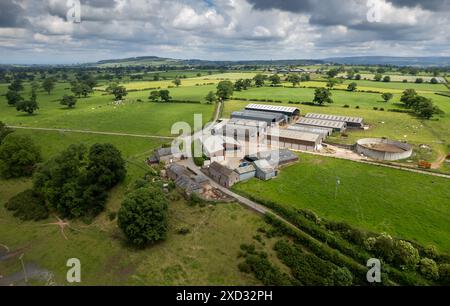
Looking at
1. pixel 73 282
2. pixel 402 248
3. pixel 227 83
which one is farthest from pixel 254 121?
pixel 73 282

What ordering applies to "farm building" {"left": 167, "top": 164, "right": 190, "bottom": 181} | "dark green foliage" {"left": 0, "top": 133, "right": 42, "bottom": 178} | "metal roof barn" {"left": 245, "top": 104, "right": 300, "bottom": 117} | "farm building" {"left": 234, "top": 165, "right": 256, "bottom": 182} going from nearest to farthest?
"farm building" {"left": 234, "top": 165, "right": 256, "bottom": 182}, "farm building" {"left": 167, "top": 164, "right": 190, "bottom": 181}, "dark green foliage" {"left": 0, "top": 133, "right": 42, "bottom": 178}, "metal roof barn" {"left": 245, "top": 104, "right": 300, "bottom": 117}

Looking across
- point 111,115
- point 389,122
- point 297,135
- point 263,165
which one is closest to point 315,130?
point 297,135

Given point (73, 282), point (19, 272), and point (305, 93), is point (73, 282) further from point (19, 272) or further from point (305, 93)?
point (305, 93)

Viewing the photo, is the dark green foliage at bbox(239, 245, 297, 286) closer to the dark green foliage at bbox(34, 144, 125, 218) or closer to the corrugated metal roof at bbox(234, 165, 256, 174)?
the corrugated metal roof at bbox(234, 165, 256, 174)

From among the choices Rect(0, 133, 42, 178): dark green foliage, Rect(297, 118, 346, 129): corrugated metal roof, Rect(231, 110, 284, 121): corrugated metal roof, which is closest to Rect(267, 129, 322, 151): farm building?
Rect(297, 118, 346, 129): corrugated metal roof

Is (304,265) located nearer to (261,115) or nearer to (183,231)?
(183,231)
